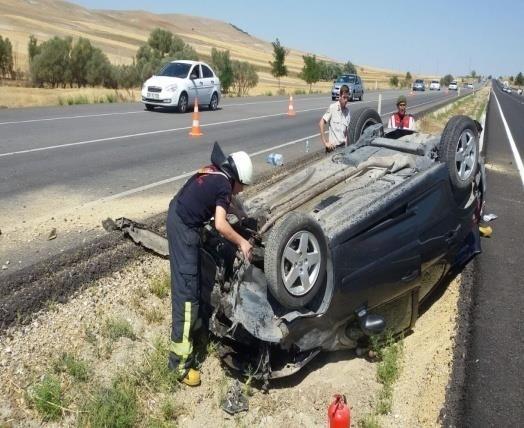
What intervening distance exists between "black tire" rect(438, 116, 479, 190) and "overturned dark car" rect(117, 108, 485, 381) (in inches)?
0.4

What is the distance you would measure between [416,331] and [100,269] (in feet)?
10.0

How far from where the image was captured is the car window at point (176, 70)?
66.1 ft

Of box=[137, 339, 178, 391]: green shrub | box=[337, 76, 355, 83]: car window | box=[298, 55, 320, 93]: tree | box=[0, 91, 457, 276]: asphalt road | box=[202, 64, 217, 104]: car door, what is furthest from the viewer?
box=[298, 55, 320, 93]: tree

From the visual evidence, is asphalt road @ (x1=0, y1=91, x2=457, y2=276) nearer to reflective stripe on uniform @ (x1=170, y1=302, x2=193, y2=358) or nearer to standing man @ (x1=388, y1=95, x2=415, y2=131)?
reflective stripe on uniform @ (x1=170, y1=302, x2=193, y2=358)

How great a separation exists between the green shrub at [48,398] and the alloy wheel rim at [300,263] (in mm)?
1694

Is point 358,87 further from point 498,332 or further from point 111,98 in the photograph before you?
point 498,332

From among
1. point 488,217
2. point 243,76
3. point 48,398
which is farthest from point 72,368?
point 243,76

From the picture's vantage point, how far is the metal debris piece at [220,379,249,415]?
12.5 feet

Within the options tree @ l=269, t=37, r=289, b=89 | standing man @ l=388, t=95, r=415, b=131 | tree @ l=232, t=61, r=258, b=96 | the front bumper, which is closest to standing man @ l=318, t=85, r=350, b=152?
standing man @ l=388, t=95, r=415, b=131

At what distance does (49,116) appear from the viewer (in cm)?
1644

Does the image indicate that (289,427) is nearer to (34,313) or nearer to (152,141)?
(34,313)

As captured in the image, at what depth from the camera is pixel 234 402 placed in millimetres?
3834

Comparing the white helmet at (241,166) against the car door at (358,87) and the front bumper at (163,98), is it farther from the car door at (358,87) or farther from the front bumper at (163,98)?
the car door at (358,87)

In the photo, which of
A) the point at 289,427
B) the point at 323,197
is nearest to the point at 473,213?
the point at 323,197
